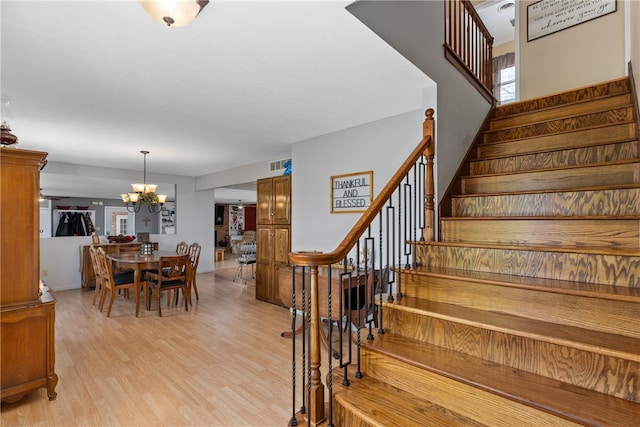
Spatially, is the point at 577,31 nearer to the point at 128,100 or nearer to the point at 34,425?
the point at 128,100

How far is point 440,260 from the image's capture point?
2217 mm

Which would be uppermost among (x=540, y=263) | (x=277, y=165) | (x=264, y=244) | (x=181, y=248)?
(x=277, y=165)

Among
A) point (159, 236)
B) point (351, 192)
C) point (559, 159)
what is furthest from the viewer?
point (159, 236)

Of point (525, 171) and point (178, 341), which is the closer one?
point (525, 171)

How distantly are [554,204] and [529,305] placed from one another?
880 millimetres

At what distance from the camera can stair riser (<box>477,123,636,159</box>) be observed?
2350mm

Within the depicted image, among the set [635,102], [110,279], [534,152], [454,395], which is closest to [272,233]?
[110,279]

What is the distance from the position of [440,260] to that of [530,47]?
3982mm

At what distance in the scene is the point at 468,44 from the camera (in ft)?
11.2

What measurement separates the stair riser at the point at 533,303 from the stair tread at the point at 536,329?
0.04 m

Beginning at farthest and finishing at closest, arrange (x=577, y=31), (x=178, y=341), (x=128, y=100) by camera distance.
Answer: (x=577, y=31)
(x=178, y=341)
(x=128, y=100)

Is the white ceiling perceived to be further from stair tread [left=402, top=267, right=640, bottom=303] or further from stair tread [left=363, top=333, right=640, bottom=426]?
stair tread [left=363, top=333, right=640, bottom=426]

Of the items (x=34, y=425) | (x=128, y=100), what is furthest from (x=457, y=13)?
(x=34, y=425)

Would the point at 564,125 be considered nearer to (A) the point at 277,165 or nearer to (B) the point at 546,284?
(B) the point at 546,284
